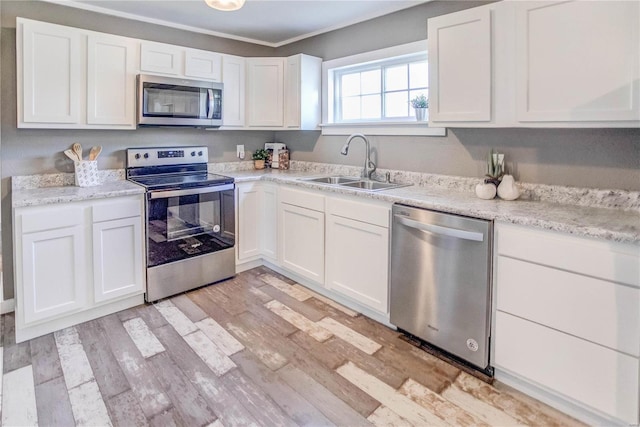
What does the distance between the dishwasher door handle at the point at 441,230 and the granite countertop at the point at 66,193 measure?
1.91m

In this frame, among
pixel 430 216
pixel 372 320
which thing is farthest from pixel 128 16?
pixel 372 320

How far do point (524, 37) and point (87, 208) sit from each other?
A: 2865mm

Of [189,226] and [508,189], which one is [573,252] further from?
[189,226]

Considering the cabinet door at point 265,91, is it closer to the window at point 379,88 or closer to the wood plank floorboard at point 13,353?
the window at point 379,88

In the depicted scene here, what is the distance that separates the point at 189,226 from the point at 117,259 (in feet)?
1.93

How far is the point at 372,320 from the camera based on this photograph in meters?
2.67

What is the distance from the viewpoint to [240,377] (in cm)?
203

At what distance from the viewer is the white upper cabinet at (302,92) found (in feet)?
11.7

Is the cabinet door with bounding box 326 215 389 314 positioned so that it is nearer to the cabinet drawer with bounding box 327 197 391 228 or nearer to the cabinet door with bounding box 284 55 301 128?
the cabinet drawer with bounding box 327 197 391 228

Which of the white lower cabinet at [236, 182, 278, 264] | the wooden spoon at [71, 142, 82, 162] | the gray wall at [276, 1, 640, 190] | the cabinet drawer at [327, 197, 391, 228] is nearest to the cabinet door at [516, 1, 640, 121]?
the gray wall at [276, 1, 640, 190]

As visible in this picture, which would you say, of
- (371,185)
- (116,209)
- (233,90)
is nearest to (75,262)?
(116,209)

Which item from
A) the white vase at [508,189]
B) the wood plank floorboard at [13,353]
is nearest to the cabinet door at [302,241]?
the white vase at [508,189]

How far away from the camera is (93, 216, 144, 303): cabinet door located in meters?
2.62

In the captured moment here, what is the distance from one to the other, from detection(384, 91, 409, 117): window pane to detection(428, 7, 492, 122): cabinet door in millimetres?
690
